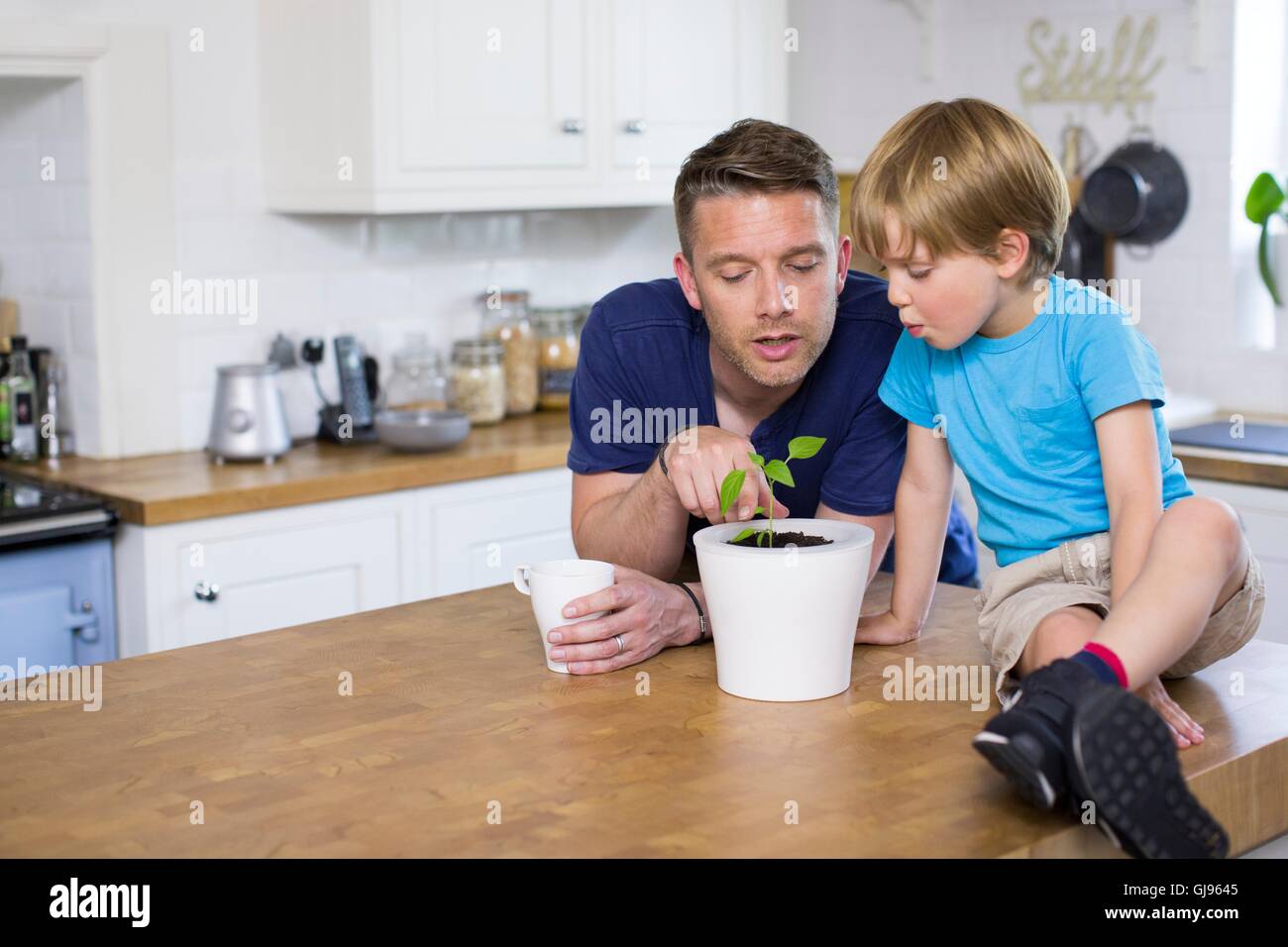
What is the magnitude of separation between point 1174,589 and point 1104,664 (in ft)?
0.38

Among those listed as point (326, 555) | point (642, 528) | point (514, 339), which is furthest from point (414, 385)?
point (642, 528)

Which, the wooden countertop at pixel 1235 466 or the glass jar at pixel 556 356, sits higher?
the glass jar at pixel 556 356

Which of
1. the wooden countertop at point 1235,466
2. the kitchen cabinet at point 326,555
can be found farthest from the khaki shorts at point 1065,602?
the kitchen cabinet at point 326,555

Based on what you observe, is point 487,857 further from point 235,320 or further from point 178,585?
point 235,320

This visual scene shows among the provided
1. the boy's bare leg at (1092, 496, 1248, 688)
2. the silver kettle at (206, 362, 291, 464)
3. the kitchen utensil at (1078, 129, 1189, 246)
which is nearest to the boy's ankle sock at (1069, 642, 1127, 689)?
the boy's bare leg at (1092, 496, 1248, 688)

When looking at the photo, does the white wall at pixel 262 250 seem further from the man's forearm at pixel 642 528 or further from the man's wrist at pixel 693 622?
the man's wrist at pixel 693 622

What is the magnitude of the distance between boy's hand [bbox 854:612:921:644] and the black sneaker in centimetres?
44

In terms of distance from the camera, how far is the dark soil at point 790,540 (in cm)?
153

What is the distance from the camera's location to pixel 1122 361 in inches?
61.3

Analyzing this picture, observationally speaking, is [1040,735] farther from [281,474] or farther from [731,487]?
[281,474]

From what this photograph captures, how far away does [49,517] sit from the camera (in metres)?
2.77

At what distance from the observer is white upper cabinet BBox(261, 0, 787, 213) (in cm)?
328

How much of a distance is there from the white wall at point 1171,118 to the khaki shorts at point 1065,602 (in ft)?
7.84
